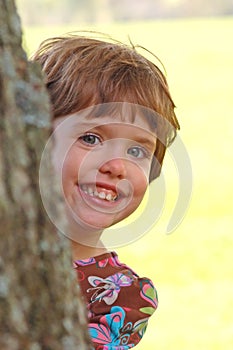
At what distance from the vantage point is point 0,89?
4.42 feet

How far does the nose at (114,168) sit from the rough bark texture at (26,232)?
32.5 inches

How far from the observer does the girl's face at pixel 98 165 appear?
7.55 feet

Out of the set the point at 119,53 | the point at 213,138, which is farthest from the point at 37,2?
the point at 119,53

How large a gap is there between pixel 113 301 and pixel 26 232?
100cm

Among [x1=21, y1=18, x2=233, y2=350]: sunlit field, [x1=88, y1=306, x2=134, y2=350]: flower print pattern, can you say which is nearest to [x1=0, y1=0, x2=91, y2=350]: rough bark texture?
[x1=21, y1=18, x2=233, y2=350]: sunlit field

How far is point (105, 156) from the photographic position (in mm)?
2309

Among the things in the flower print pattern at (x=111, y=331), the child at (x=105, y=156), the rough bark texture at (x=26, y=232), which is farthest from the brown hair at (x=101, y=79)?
the rough bark texture at (x=26, y=232)

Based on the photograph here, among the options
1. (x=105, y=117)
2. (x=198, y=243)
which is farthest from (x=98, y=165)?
(x=198, y=243)

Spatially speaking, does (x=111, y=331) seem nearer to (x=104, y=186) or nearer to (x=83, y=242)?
(x=83, y=242)

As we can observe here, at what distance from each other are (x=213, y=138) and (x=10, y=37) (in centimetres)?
997

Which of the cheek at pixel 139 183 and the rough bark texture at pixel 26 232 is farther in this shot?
the cheek at pixel 139 183

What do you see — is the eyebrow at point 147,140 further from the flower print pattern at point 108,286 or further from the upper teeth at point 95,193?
the flower print pattern at point 108,286

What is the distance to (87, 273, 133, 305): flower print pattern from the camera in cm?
232

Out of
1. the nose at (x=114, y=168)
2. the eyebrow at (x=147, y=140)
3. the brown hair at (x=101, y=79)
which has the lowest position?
the nose at (x=114, y=168)
